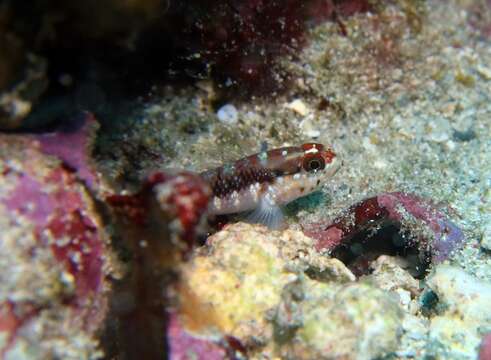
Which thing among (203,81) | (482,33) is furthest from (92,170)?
(482,33)

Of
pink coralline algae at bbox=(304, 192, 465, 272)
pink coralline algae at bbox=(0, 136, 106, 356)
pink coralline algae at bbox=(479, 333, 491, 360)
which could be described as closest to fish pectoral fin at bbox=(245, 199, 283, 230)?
pink coralline algae at bbox=(304, 192, 465, 272)

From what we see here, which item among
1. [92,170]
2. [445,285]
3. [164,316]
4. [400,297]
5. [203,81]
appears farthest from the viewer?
[203,81]

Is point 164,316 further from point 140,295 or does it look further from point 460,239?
point 460,239

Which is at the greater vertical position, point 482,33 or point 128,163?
point 482,33

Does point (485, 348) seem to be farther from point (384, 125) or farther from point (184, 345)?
point (384, 125)

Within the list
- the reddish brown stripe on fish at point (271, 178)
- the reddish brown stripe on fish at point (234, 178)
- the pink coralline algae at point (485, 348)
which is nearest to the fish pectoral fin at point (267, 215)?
the reddish brown stripe on fish at point (271, 178)

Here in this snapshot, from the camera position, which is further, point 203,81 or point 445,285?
point 203,81
